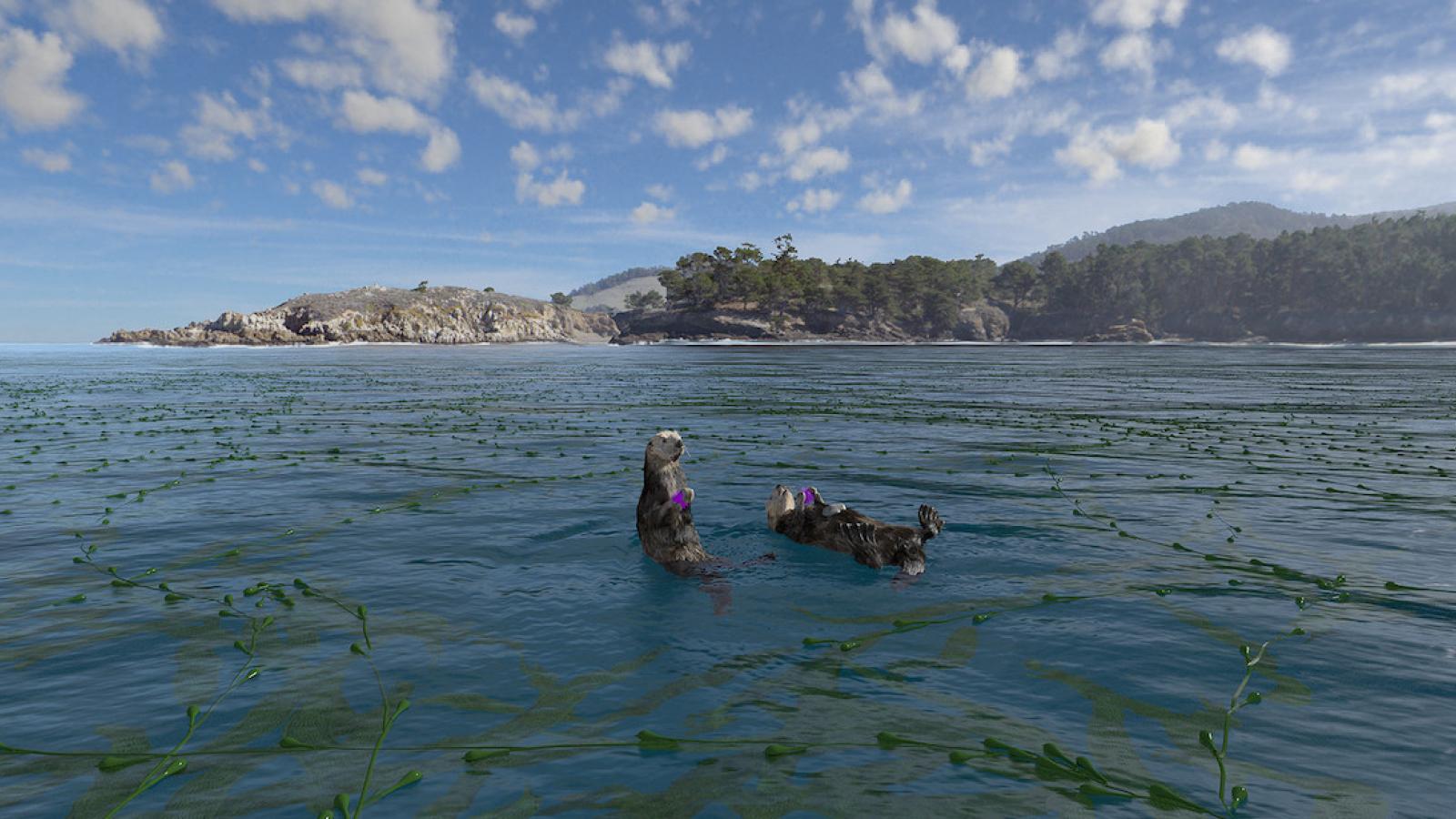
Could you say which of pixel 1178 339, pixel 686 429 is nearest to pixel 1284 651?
pixel 686 429

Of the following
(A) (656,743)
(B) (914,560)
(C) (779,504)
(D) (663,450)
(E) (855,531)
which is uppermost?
(D) (663,450)

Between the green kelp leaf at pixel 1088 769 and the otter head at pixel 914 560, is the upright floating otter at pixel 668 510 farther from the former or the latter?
the green kelp leaf at pixel 1088 769

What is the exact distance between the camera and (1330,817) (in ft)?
14.7

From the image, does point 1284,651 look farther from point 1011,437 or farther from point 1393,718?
point 1011,437

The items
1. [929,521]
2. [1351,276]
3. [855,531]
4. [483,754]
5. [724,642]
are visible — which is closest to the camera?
[483,754]

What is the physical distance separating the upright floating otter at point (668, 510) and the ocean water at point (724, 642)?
0.42 metres

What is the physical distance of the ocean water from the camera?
16.3 ft

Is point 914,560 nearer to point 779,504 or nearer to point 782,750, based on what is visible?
point 779,504

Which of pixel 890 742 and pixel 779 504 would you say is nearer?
pixel 890 742

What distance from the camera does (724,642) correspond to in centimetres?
732

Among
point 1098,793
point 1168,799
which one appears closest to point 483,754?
point 1098,793

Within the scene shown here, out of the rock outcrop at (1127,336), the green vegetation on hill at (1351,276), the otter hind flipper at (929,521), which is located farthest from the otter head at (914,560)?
the green vegetation on hill at (1351,276)

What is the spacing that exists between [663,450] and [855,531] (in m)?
2.95

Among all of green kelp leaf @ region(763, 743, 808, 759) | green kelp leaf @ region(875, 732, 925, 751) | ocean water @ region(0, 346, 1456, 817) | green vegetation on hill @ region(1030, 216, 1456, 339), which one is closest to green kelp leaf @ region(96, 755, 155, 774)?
ocean water @ region(0, 346, 1456, 817)
